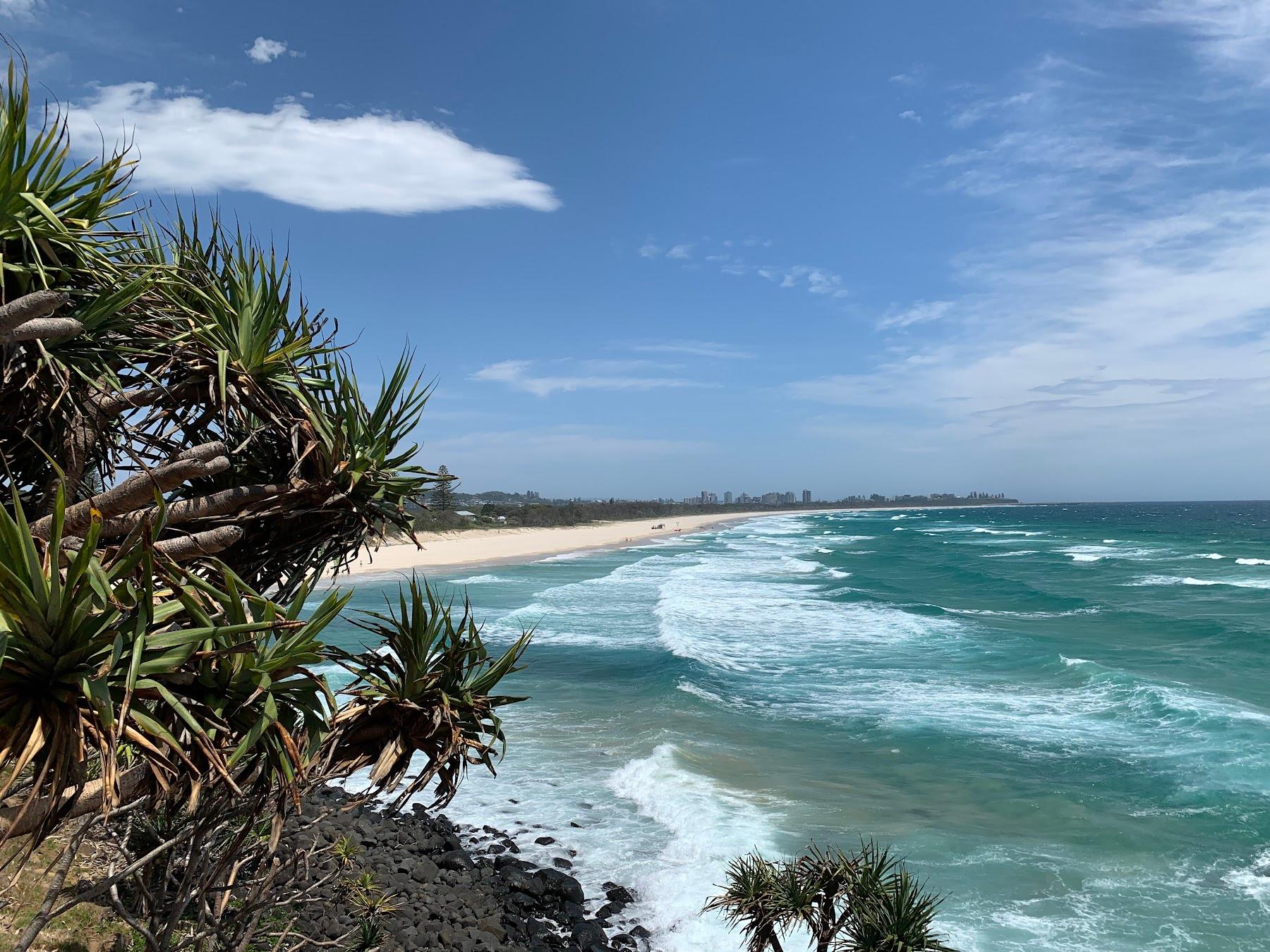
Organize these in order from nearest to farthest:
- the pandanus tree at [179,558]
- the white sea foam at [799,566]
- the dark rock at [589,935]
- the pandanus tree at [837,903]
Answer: the pandanus tree at [179,558], the pandanus tree at [837,903], the dark rock at [589,935], the white sea foam at [799,566]

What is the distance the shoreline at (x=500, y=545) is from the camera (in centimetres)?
4456

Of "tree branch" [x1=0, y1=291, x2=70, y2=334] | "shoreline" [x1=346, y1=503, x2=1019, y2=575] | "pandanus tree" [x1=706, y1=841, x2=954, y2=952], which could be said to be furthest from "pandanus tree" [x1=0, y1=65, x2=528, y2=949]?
"shoreline" [x1=346, y1=503, x2=1019, y2=575]

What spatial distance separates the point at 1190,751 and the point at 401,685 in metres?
15.5

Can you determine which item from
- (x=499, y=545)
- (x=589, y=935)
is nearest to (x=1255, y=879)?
(x=589, y=935)

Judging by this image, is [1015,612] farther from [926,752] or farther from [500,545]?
[500,545]

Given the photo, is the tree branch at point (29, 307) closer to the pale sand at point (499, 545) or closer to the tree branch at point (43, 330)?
the tree branch at point (43, 330)

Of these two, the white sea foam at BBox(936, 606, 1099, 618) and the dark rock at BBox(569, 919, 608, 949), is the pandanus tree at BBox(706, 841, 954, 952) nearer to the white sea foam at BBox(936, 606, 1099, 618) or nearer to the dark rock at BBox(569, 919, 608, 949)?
the dark rock at BBox(569, 919, 608, 949)

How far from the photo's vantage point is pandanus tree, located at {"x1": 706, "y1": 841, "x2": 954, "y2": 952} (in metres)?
5.62

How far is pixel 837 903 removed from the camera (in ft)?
21.4

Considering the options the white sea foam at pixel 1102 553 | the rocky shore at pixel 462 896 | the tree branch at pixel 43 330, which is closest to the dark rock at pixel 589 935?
the rocky shore at pixel 462 896

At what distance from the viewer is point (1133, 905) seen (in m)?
9.16

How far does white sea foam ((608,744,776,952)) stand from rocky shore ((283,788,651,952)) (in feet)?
1.17

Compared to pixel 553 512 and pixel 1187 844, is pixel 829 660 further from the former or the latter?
pixel 553 512

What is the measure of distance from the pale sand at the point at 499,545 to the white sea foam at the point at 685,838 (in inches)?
689
